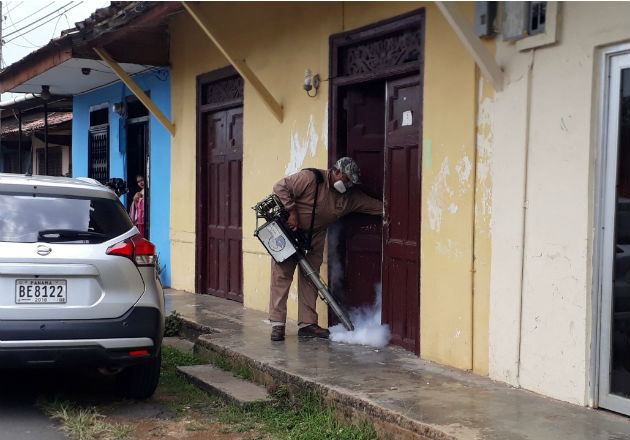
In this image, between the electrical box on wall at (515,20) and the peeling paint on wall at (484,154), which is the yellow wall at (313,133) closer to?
the peeling paint on wall at (484,154)

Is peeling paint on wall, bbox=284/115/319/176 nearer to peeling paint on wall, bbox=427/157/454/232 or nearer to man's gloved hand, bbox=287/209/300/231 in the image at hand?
man's gloved hand, bbox=287/209/300/231

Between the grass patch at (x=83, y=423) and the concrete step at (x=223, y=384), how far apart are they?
85cm

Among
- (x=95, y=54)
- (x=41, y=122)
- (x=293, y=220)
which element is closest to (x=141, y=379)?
(x=293, y=220)

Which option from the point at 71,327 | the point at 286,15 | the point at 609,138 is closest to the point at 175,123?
the point at 286,15

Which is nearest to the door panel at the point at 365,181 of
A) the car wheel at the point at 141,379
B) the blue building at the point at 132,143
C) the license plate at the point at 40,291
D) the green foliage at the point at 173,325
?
the green foliage at the point at 173,325

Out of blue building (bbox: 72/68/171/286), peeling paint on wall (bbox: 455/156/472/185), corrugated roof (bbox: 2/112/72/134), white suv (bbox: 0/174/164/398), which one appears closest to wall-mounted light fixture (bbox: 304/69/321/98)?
peeling paint on wall (bbox: 455/156/472/185)

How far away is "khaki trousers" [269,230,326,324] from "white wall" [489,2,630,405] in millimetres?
2126

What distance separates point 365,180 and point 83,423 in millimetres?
3351

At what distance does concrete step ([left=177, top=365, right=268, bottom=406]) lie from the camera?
5.68 metres

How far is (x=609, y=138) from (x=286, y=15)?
176 inches

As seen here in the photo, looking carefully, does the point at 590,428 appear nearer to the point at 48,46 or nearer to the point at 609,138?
the point at 609,138

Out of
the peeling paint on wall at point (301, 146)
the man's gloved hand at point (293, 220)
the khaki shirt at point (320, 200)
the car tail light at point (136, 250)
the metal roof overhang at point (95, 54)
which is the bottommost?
the car tail light at point (136, 250)

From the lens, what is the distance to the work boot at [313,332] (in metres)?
7.10

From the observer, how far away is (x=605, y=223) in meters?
4.62
